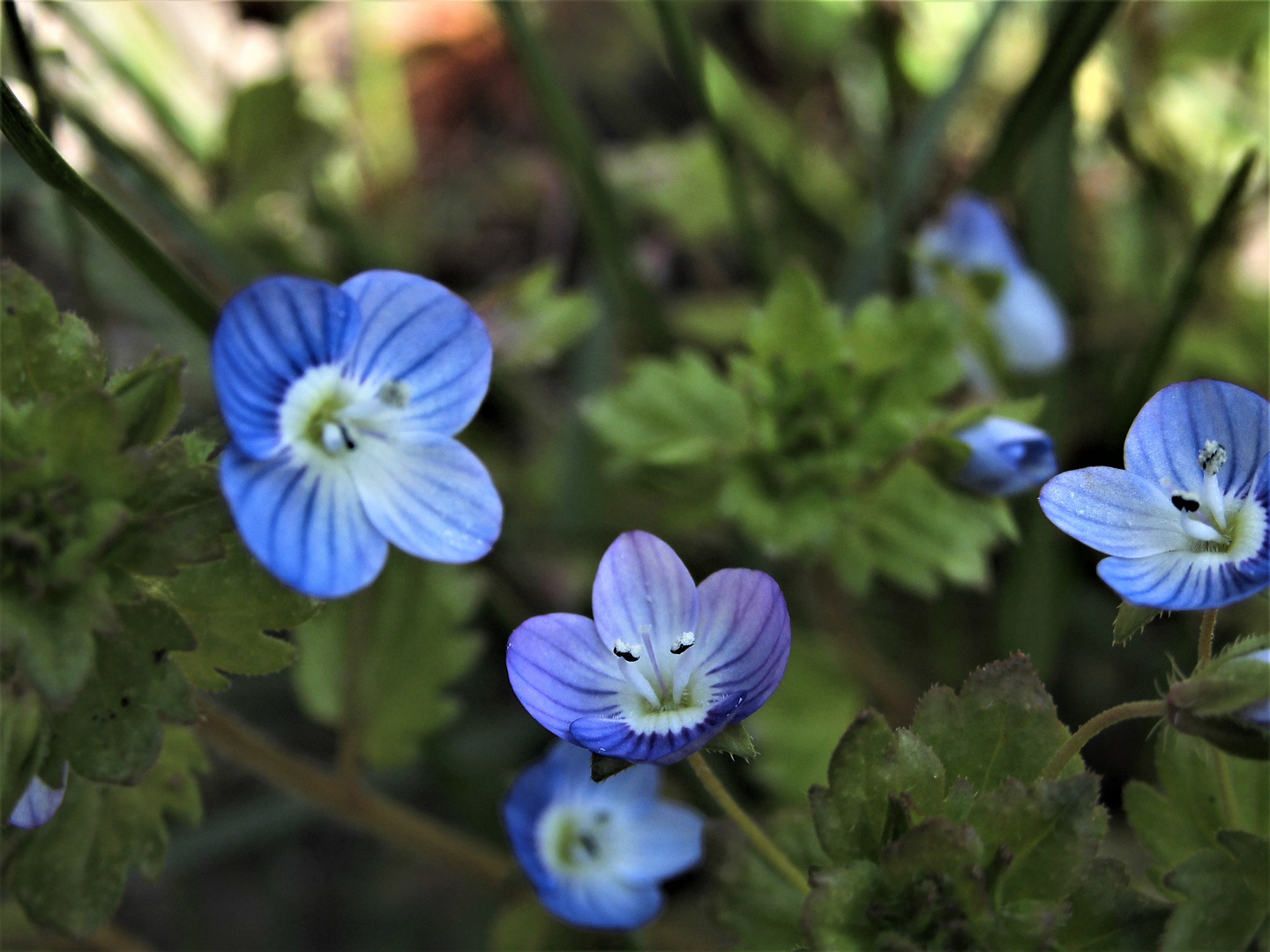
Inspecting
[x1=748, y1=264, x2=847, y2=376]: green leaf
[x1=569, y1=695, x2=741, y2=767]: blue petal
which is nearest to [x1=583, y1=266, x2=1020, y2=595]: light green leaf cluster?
[x1=748, y1=264, x2=847, y2=376]: green leaf

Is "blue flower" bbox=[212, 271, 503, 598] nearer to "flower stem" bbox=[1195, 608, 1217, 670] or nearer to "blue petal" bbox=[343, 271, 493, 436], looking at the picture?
"blue petal" bbox=[343, 271, 493, 436]

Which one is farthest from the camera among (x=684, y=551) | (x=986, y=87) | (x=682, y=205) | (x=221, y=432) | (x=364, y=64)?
(x=364, y=64)

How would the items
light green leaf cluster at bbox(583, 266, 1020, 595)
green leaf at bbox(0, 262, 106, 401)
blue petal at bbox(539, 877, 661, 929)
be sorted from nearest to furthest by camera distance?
green leaf at bbox(0, 262, 106, 401)
blue petal at bbox(539, 877, 661, 929)
light green leaf cluster at bbox(583, 266, 1020, 595)

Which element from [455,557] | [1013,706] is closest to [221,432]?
[455,557]

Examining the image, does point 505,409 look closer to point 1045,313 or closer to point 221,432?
point 1045,313

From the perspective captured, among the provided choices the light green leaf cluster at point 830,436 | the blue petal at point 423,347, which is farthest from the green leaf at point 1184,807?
the blue petal at point 423,347

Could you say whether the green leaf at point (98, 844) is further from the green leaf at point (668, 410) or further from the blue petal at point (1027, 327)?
the blue petal at point (1027, 327)

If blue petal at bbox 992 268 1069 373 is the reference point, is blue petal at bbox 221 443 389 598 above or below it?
above
